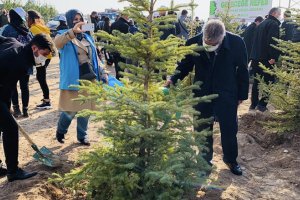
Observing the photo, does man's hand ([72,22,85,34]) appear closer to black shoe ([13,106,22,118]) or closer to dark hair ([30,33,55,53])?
dark hair ([30,33,55,53])

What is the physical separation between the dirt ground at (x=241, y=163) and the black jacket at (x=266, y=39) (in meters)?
1.38

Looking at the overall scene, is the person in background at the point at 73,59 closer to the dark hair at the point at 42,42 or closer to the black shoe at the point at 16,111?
the dark hair at the point at 42,42

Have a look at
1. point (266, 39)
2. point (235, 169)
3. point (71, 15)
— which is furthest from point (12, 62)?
point (266, 39)

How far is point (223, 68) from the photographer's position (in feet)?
13.6

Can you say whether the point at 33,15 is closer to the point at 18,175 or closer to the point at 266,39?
the point at 18,175

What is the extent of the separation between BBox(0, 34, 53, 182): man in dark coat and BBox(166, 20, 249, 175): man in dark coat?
1446 mm

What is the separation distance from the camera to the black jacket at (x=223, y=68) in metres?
4.10

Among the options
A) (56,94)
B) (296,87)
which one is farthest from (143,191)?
(56,94)

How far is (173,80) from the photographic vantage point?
4.04m

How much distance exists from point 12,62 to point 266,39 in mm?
5403

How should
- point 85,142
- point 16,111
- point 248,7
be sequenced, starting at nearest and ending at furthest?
point 85,142
point 16,111
point 248,7

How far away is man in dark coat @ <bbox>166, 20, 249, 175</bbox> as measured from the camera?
4.09 meters

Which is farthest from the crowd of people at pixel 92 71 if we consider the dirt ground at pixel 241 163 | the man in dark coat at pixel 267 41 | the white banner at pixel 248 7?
the white banner at pixel 248 7

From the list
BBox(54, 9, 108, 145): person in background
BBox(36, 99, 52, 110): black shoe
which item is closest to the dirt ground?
BBox(36, 99, 52, 110): black shoe
